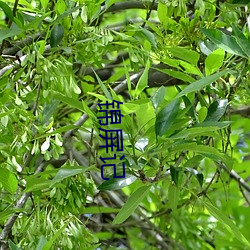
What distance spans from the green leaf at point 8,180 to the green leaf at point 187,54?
25 cm

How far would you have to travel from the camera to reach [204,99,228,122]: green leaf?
0.89m

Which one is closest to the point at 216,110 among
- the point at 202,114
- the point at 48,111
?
the point at 202,114

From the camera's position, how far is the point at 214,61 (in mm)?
879

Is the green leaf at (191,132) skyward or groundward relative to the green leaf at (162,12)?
groundward

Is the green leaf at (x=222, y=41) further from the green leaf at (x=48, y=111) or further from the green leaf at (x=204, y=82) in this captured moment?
the green leaf at (x=48, y=111)

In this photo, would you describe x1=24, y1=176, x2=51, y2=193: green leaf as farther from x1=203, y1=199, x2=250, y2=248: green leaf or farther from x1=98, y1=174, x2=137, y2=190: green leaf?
x1=203, y1=199, x2=250, y2=248: green leaf

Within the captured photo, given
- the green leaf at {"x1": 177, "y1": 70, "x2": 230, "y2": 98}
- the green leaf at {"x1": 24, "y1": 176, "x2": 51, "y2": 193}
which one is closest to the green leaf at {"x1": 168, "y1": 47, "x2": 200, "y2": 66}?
the green leaf at {"x1": 177, "y1": 70, "x2": 230, "y2": 98}

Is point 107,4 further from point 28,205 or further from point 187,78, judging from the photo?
point 28,205

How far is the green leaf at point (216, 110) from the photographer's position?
888 millimetres

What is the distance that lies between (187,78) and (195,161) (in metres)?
0.11

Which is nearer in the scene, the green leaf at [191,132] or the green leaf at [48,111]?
the green leaf at [191,132]

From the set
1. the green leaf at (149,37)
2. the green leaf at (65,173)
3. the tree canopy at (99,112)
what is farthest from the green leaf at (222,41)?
the green leaf at (65,173)

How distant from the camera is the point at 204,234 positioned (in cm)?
143

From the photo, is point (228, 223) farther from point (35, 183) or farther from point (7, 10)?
point (7, 10)
